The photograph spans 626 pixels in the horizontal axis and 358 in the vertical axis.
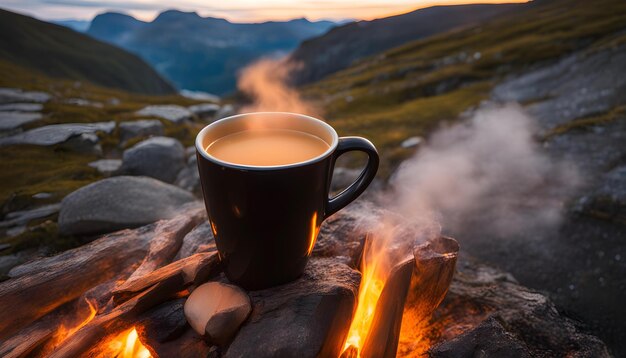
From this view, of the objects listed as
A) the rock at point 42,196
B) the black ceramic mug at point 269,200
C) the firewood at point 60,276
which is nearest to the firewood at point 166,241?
the firewood at point 60,276

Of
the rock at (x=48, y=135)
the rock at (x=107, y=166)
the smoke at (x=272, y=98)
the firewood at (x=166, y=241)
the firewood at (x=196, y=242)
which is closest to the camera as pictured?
the firewood at (x=166, y=241)

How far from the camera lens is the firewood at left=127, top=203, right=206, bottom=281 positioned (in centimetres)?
312

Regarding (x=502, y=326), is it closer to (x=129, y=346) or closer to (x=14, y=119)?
(x=129, y=346)

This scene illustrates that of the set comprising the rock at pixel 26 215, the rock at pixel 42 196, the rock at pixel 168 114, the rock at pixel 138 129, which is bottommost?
the rock at pixel 168 114

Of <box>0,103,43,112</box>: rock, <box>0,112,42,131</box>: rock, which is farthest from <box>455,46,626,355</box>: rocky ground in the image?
<box>0,103,43,112</box>: rock

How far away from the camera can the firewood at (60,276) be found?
2734mm

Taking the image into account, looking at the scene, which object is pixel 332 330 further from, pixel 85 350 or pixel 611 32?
pixel 611 32

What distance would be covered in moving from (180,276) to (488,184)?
10.1 meters

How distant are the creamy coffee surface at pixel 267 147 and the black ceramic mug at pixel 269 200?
0.05 metres

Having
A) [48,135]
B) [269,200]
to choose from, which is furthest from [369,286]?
[48,135]

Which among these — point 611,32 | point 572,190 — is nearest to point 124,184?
point 572,190

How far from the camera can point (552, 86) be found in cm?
2483

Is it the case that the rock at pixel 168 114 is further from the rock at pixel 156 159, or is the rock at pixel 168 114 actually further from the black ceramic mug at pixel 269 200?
the black ceramic mug at pixel 269 200

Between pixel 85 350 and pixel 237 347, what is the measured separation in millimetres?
1010
